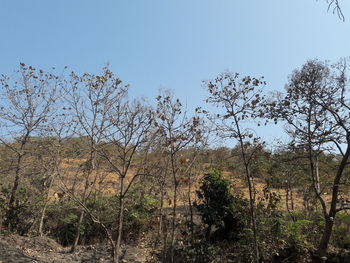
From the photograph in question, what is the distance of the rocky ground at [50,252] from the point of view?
316 inches

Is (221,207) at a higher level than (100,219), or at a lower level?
higher

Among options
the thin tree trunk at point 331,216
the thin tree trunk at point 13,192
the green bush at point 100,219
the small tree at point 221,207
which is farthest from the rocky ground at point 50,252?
the thin tree trunk at point 331,216

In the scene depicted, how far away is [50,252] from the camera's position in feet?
30.2

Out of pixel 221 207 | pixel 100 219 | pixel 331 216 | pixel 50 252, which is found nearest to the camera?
pixel 331 216

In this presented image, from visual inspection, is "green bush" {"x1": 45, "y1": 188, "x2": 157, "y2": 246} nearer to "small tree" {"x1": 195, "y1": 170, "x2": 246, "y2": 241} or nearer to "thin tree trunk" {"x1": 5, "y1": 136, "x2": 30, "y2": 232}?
"thin tree trunk" {"x1": 5, "y1": 136, "x2": 30, "y2": 232}

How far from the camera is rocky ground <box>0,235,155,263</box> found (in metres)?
8.02

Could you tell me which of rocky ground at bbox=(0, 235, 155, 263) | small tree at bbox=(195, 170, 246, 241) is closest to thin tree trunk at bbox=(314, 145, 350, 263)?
small tree at bbox=(195, 170, 246, 241)

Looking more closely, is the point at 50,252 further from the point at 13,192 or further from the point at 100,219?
→ the point at 13,192

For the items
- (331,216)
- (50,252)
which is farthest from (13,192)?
(331,216)

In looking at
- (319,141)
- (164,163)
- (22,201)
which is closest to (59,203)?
(22,201)

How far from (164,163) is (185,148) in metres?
1.39

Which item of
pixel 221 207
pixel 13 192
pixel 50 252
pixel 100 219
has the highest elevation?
pixel 13 192

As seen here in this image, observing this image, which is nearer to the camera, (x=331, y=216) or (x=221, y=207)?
(x=331, y=216)

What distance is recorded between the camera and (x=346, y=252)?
8352mm
